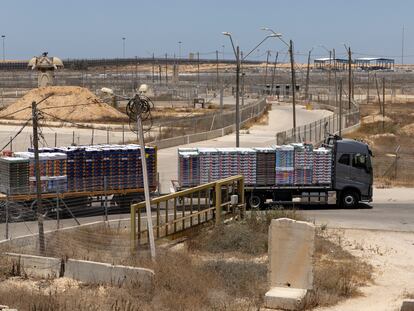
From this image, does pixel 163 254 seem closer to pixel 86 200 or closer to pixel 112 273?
pixel 112 273

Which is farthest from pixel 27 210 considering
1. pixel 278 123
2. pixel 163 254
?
pixel 278 123

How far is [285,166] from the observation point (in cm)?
3091

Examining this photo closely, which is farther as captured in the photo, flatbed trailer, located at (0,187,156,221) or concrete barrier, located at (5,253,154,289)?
flatbed trailer, located at (0,187,156,221)

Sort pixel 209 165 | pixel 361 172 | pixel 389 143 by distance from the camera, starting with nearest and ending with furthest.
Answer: pixel 209 165, pixel 361 172, pixel 389 143

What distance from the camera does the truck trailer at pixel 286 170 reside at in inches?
1202

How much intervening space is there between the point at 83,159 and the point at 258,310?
15.0 meters

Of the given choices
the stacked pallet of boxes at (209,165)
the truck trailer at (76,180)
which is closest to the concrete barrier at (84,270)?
the truck trailer at (76,180)

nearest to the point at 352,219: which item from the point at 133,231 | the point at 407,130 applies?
the point at 133,231

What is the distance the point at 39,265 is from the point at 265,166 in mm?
12962

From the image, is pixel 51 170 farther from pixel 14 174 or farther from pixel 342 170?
pixel 342 170

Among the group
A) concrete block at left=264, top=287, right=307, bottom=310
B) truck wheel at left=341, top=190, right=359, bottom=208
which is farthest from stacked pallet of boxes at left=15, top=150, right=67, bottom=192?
concrete block at left=264, top=287, right=307, bottom=310

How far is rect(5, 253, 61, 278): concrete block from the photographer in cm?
1947

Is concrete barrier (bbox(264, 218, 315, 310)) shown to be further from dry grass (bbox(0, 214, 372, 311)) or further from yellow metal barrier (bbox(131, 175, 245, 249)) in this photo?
yellow metal barrier (bbox(131, 175, 245, 249))

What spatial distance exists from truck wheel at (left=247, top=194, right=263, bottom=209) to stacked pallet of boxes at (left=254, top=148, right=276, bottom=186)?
0.51 m
